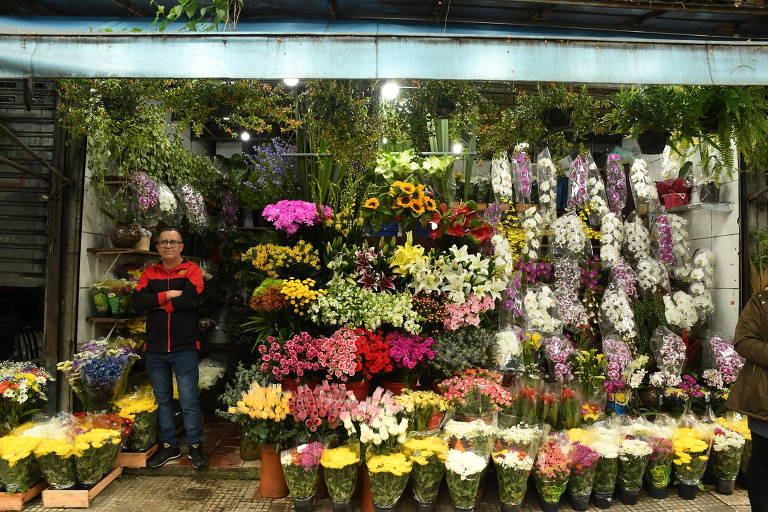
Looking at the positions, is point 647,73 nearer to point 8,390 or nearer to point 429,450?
point 429,450

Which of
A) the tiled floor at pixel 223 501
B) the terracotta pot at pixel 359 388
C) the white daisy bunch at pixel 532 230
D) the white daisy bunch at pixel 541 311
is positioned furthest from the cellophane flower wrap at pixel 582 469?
the white daisy bunch at pixel 532 230

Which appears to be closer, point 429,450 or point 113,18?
point 429,450

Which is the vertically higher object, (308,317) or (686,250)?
(686,250)

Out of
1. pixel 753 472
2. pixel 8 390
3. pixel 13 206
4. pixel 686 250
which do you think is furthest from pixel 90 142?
pixel 686 250

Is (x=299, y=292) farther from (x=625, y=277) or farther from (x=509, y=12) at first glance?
(x=625, y=277)

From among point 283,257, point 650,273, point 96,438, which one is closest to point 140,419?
point 96,438

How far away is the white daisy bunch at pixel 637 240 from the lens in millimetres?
5375

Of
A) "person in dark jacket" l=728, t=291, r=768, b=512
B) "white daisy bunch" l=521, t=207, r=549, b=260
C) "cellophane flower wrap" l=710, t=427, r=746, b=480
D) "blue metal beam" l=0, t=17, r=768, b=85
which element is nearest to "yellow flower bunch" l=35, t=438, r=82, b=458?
"blue metal beam" l=0, t=17, r=768, b=85

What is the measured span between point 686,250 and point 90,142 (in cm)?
577

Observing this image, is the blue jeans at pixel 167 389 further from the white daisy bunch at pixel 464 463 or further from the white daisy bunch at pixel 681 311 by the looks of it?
the white daisy bunch at pixel 681 311

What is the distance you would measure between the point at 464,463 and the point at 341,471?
0.77m

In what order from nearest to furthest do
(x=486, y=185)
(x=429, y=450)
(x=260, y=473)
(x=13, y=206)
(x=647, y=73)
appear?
(x=647, y=73)
(x=429, y=450)
(x=260, y=473)
(x=13, y=206)
(x=486, y=185)

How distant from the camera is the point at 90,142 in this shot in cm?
463

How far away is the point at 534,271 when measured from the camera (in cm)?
513
